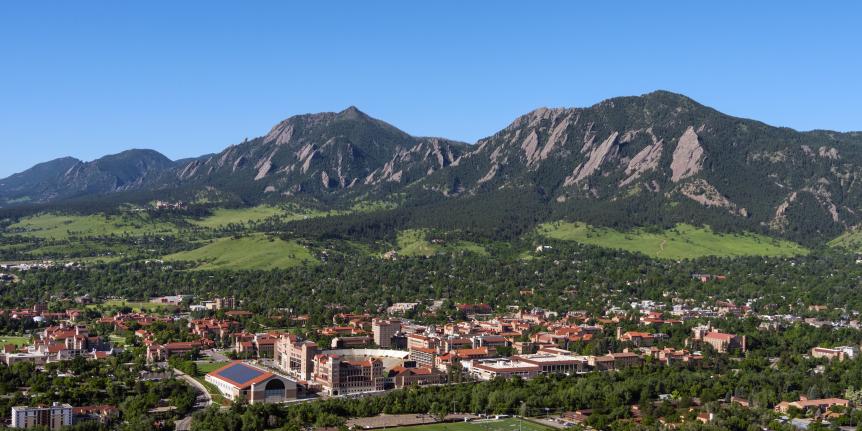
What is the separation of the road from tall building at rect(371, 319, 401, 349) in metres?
26.4

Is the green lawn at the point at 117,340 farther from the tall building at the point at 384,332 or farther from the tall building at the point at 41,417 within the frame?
the tall building at the point at 41,417

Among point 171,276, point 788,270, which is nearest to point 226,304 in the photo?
point 171,276

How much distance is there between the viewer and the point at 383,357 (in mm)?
114625

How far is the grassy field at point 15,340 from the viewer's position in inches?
4845

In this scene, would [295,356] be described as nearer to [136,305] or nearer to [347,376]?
[347,376]

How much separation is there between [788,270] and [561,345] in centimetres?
7825

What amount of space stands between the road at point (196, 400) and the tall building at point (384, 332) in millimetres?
26433

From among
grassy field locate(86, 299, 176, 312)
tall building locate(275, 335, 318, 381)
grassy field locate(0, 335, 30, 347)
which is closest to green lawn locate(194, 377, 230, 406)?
tall building locate(275, 335, 318, 381)

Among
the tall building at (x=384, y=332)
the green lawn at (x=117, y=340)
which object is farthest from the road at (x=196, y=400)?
the tall building at (x=384, y=332)

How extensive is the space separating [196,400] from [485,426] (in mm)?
25513

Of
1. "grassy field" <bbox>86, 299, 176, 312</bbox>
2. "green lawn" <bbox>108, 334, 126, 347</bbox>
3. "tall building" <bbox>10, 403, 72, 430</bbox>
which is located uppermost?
"grassy field" <bbox>86, 299, 176, 312</bbox>

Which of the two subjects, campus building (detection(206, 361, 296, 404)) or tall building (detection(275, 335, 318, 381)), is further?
tall building (detection(275, 335, 318, 381))

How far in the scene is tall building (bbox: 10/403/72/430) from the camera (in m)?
78.2

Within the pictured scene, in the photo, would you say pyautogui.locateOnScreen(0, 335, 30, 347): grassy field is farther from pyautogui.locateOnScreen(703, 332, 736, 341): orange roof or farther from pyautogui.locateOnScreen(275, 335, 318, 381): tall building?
pyautogui.locateOnScreen(703, 332, 736, 341): orange roof
